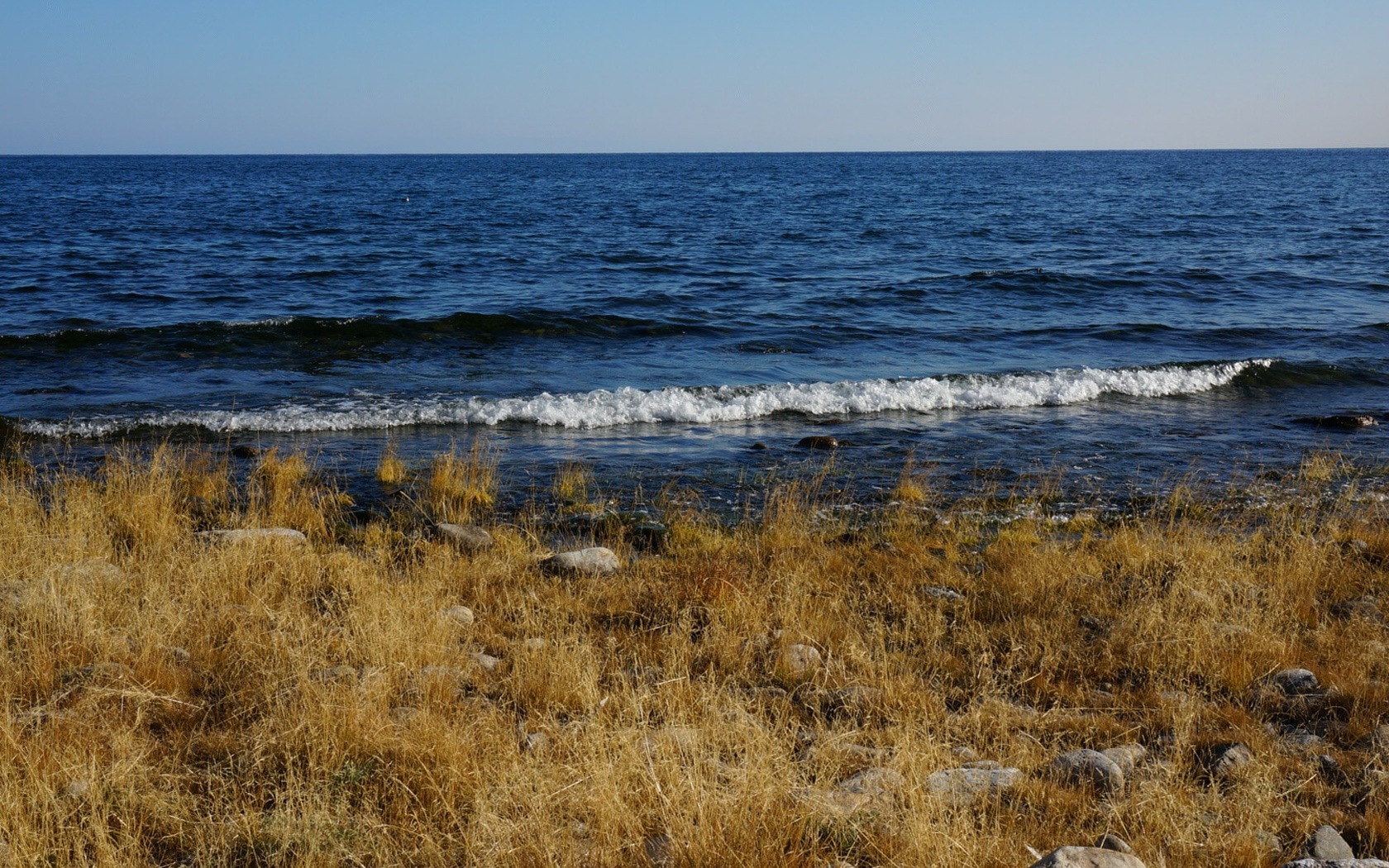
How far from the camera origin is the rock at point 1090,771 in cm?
461

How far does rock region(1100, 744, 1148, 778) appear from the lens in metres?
4.78

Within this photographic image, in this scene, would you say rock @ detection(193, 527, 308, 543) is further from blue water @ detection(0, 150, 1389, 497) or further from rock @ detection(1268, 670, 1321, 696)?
rock @ detection(1268, 670, 1321, 696)

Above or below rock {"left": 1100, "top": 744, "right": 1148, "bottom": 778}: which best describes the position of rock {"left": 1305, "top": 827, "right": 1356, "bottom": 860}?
above

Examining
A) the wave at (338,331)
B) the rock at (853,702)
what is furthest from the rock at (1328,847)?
the wave at (338,331)

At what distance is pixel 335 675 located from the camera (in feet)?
17.6

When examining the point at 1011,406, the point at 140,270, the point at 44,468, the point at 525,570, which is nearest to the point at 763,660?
the point at 525,570

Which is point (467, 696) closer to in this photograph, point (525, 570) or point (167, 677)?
point (167, 677)

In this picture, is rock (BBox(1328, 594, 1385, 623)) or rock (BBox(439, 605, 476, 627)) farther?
rock (BBox(1328, 594, 1385, 623))

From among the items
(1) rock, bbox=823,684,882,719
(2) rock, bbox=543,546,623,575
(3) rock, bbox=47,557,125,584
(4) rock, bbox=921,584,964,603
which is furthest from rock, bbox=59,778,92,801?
(4) rock, bbox=921,584,964,603

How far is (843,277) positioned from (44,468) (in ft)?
72.7

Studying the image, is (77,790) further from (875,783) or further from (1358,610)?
(1358,610)

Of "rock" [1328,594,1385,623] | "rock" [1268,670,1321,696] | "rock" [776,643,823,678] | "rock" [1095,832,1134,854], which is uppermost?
"rock" [1095,832,1134,854]

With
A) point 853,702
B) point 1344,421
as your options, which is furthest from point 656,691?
point 1344,421

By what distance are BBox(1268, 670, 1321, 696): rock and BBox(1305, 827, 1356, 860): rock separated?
1.79m
